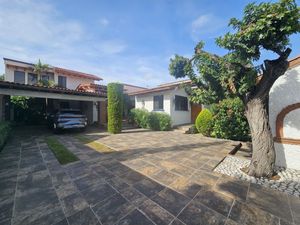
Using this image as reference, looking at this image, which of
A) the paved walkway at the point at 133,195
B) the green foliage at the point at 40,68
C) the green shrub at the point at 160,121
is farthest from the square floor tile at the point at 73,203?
the green foliage at the point at 40,68

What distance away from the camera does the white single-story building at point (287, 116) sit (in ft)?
15.4

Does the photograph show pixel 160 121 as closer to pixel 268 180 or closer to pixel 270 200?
pixel 268 180

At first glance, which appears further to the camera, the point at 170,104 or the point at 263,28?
the point at 170,104

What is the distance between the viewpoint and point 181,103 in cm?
1413

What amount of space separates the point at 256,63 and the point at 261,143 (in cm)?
221

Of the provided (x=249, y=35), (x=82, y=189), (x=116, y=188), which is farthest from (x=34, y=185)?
(x=249, y=35)

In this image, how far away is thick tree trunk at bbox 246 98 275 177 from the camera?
13.5 feet

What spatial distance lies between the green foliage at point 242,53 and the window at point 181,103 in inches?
314

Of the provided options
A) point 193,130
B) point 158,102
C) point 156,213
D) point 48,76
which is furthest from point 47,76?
point 156,213

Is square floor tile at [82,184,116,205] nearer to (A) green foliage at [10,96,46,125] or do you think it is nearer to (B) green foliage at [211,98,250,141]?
(B) green foliage at [211,98,250,141]

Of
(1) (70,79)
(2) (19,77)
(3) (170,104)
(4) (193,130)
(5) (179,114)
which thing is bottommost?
(4) (193,130)

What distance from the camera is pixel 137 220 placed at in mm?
2400

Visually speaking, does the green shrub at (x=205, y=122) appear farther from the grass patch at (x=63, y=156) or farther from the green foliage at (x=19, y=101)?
the green foliage at (x=19, y=101)

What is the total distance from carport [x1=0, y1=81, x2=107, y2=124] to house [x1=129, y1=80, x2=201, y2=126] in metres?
A: 3.86
